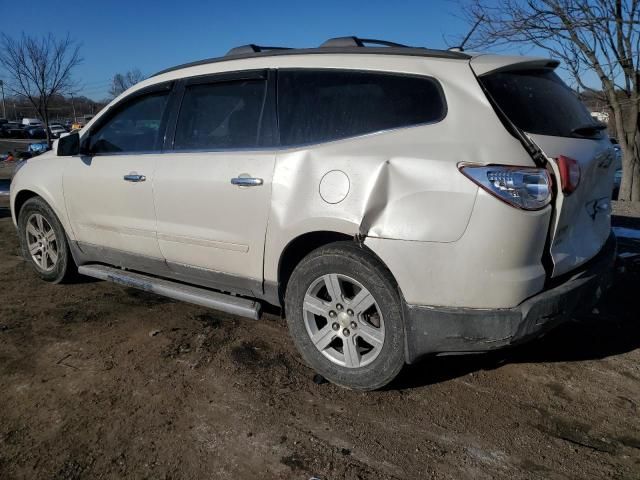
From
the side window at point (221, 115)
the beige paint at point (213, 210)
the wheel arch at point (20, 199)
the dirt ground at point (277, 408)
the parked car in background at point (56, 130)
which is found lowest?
the parked car in background at point (56, 130)

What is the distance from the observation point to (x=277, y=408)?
2.95 m

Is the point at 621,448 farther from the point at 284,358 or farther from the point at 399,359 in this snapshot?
the point at 284,358

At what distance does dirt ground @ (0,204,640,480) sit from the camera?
2.49 m

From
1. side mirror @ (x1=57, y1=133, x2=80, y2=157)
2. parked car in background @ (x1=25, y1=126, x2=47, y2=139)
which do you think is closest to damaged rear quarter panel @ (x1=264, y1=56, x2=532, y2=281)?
side mirror @ (x1=57, y1=133, x2=80, y2=157)

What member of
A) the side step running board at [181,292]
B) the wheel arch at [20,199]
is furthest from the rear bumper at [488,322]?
the wheel arch at [20,199]

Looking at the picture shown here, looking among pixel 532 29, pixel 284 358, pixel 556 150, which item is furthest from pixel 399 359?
pixel 532 29

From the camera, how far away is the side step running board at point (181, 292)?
3.53m

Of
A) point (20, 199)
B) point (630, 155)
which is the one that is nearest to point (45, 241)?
point (20, 199)

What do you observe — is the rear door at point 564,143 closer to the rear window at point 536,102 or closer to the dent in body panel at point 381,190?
the rear window at point 536,102

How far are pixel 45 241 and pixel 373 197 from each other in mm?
3505

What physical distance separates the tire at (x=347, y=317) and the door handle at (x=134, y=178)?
146cm

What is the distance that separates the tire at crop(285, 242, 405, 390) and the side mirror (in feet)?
7.89

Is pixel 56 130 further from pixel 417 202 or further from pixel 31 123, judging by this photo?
pixel 417 202

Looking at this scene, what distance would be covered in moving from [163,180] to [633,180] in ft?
42.1
